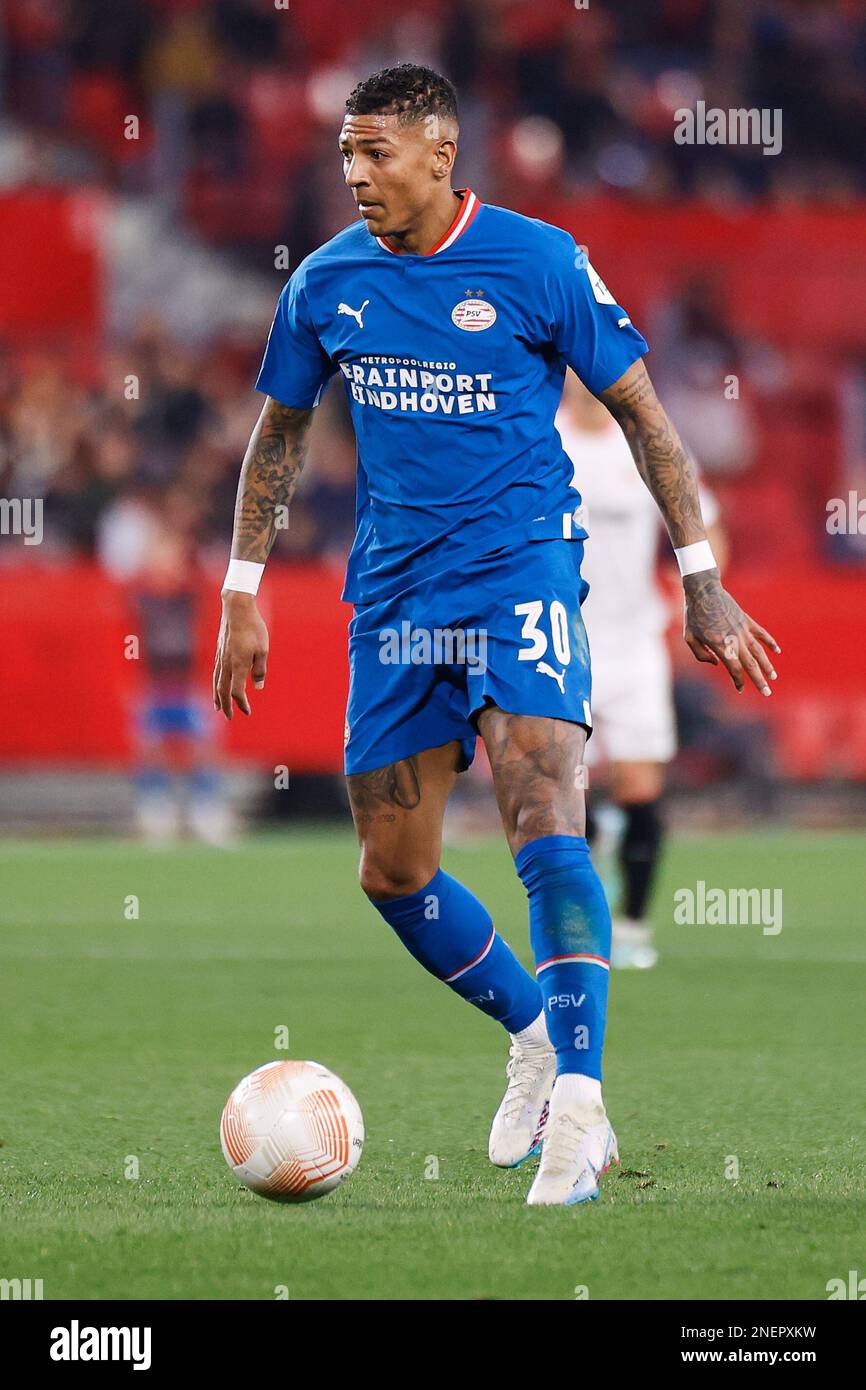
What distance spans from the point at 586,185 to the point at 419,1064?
13.0 meters

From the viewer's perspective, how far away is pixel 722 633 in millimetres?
4648

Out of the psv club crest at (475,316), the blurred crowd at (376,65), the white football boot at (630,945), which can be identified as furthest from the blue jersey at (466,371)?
the blurred crowd at (376,65)

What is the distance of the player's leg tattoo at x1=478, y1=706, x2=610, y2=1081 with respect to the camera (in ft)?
14.9

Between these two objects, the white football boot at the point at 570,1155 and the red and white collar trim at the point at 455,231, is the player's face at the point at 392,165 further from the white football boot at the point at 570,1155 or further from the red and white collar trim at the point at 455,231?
the white football boot at the point at 570,1155

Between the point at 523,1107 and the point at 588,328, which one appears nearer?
the point at 588,328

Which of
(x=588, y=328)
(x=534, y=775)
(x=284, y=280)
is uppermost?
(x=284, y=280)

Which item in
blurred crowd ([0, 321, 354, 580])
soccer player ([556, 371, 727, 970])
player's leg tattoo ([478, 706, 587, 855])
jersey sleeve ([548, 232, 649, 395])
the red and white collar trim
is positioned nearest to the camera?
player's leg tattoo ([478, 706, 587, 855])

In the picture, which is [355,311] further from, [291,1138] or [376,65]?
[376,65]

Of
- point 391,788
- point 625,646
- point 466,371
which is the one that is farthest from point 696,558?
point 625,646

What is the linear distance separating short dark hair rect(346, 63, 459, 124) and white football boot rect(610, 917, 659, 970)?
465 centimetres

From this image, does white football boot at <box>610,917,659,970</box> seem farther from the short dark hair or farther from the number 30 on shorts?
the short dark hair

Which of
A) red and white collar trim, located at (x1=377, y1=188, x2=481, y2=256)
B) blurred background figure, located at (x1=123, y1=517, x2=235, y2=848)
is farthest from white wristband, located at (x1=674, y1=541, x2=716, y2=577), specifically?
blurred background figure, located at (x1=123, y1=517, x2=235, y2=848)

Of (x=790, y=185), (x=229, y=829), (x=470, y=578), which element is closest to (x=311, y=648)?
(x=229, y=829)

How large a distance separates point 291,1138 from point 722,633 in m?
1.33
